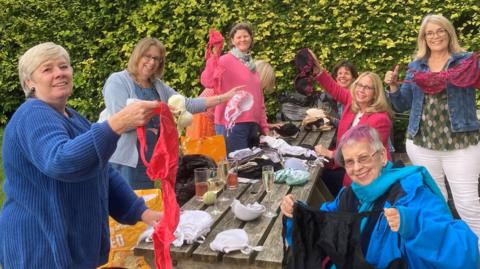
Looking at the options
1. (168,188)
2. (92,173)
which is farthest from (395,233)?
(92,173)

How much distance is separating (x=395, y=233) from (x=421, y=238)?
12cm

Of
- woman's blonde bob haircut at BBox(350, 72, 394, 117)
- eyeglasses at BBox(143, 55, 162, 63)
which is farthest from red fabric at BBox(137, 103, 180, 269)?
woman's blonde bob haircut at BBox(350, 72, 394, 117)

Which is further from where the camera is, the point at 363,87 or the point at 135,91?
the point at 363,87

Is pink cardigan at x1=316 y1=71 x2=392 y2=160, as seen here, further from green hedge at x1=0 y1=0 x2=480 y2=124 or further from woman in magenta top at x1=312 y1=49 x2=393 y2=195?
green hedge at x1=0 y1=0 x2=480 y2=124

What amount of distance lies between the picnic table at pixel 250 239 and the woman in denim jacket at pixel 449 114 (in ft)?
3.41

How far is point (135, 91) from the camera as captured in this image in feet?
12.3

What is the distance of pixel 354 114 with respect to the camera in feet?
13.9

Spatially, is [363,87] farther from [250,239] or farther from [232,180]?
[250,239]

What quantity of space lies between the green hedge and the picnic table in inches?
139

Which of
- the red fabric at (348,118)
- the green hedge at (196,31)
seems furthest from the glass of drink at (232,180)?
the green hedge at (196,31)

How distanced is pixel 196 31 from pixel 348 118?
3400 mm

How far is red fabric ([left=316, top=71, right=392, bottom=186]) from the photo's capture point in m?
3.90

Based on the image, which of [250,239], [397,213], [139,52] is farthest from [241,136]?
[397,213]

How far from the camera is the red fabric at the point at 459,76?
12.2 ft
